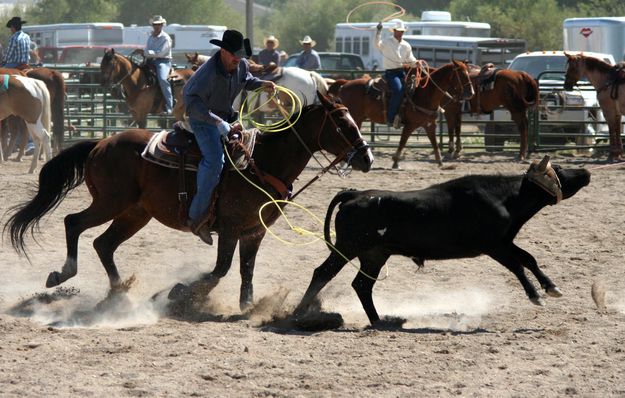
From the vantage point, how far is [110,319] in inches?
277

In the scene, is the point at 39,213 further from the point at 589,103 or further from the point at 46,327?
the point at 589,103

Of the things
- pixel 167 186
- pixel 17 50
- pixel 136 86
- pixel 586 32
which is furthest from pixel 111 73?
pixel 586 32

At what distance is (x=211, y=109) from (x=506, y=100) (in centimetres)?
1067

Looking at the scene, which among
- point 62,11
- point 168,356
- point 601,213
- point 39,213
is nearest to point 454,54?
point 601,213

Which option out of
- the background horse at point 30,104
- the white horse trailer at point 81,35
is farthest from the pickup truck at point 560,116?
the white horse trailer at point 81,35

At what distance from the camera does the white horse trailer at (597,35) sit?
25.5 metres

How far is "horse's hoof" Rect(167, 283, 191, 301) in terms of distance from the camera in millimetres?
7145

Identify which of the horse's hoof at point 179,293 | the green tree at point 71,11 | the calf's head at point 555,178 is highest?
the green tree at point 71,11

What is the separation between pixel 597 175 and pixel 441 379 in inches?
368

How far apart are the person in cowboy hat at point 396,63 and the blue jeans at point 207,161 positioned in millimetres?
8929

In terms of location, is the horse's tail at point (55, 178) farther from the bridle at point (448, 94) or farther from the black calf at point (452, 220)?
the bridle at point (448, 94)

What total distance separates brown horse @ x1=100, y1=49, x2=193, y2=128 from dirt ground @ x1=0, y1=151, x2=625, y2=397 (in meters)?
7.30

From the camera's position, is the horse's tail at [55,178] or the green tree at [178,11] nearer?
the horse's tail at [55,178]

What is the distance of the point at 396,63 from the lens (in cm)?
1593
